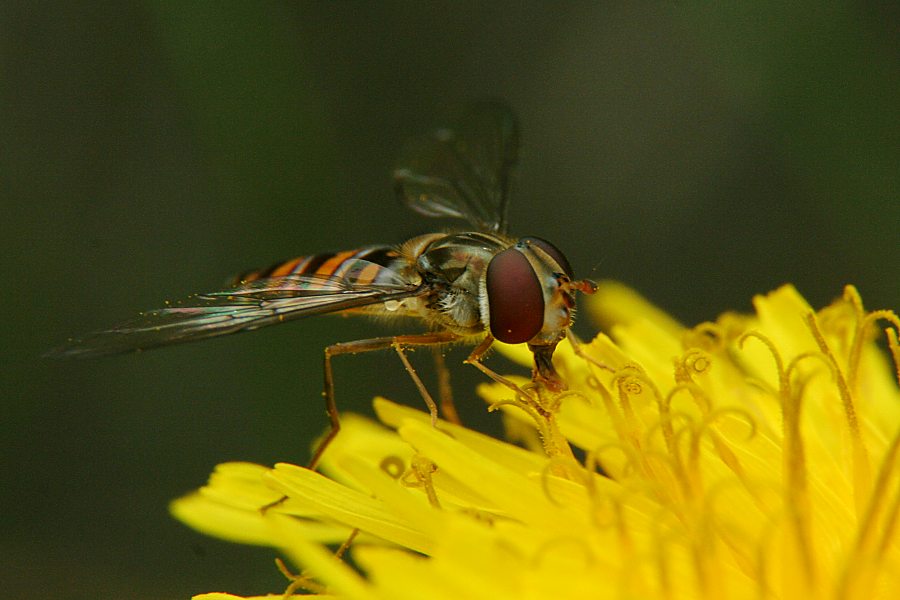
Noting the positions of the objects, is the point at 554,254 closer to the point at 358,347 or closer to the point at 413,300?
the point at 413,300

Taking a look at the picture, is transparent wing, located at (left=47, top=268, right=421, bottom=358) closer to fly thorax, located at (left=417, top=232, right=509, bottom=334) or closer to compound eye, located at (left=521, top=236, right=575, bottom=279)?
fly thorax, located at (left=417, top=232, right=509, bottom=334)

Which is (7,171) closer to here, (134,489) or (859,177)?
(134,489)

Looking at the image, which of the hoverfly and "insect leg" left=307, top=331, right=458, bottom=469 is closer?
the hoverfly

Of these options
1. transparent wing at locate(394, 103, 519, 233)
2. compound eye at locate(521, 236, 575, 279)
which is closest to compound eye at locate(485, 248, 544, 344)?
compound eye at locate(521, 236, 575, 279)

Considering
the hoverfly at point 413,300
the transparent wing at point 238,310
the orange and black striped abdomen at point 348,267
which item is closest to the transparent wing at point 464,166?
the hoverfly at point 413,300

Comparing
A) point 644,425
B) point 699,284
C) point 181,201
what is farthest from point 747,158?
point 644,425

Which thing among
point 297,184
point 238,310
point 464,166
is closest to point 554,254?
point 238,310

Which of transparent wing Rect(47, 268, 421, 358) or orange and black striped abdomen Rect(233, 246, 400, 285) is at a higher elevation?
orange and black striped abdomen Rect(233, 246, 400, 285)
